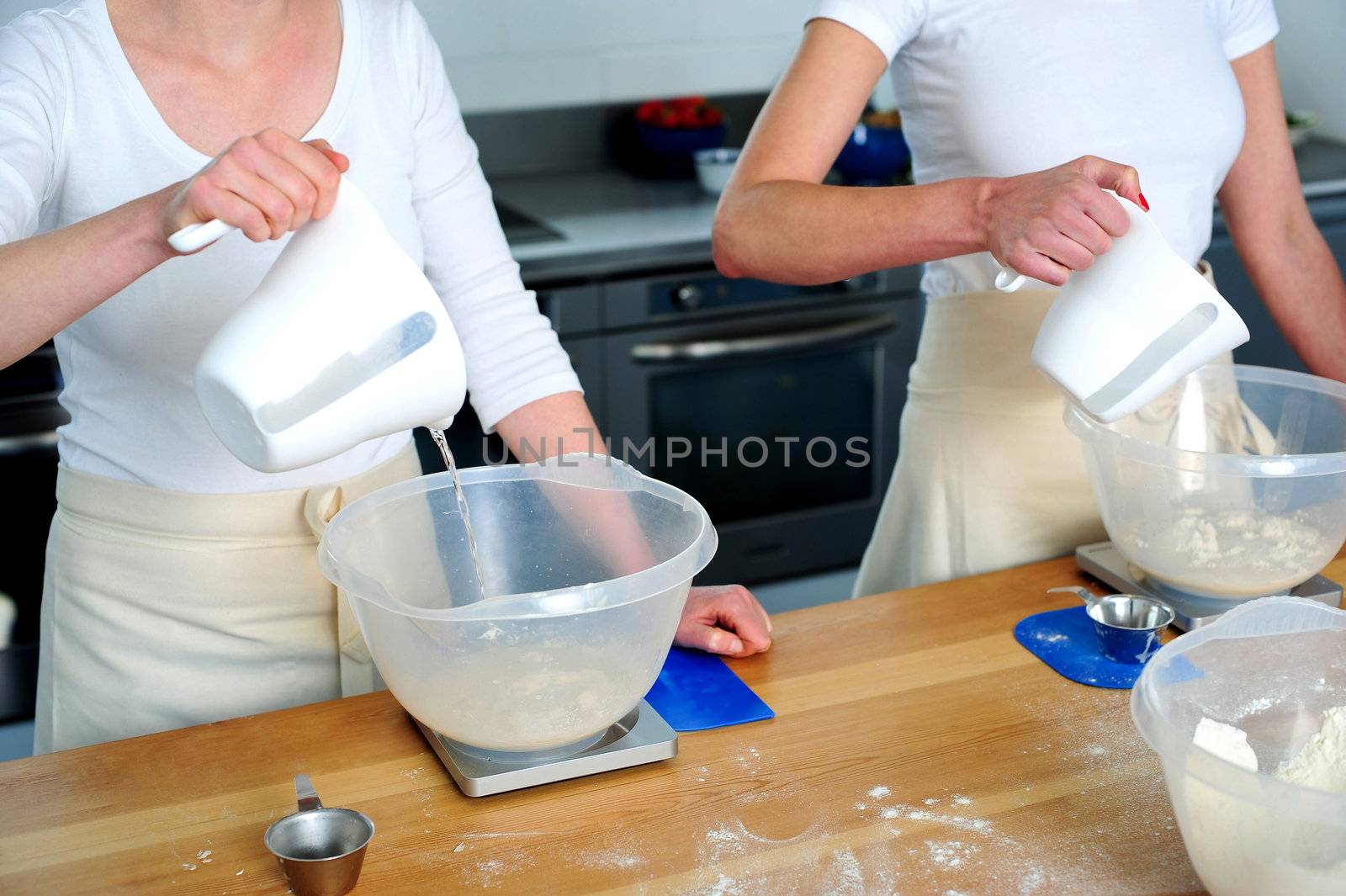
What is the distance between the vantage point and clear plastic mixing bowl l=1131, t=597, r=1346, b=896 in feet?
2.52

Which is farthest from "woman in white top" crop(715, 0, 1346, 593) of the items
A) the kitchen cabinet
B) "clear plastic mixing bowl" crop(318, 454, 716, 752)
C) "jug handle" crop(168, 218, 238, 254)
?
the kitchen cabinet

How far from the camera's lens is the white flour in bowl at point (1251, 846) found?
77cm

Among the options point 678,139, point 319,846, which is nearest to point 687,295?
point 678,139

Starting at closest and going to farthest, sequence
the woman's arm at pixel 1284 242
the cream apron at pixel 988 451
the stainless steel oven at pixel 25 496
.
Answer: the cream apron at pixel 988 451, the woman's arm at pixel 1284 242, the stainless steel oven at pixel 25 496

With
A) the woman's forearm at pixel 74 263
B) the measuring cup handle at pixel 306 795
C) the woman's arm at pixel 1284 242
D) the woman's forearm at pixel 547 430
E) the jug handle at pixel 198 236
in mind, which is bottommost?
the measuring cup handle at pixel 306 795

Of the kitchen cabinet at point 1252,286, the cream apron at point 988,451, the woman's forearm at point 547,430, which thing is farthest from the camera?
the kitchen cabinet at point 1252,286

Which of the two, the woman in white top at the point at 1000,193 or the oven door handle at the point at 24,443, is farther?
the oven door handle at the point at 24,443

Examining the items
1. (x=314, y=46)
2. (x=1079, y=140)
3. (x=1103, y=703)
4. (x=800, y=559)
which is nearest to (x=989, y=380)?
(x=1079, y=140)

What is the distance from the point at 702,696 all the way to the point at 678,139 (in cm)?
190

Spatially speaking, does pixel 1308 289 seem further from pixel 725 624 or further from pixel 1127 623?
pixel 725 624

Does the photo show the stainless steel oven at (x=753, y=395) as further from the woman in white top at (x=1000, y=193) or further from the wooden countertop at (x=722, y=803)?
the wooden countertop at (x=722, y=803)

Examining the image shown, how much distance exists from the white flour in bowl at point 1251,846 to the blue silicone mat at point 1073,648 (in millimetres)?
259

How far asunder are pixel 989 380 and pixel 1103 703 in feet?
1.55

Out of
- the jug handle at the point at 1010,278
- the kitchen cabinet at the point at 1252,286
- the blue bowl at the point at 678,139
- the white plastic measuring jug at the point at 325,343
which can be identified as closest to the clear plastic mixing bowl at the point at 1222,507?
the jug handle at the point at 1010,278
